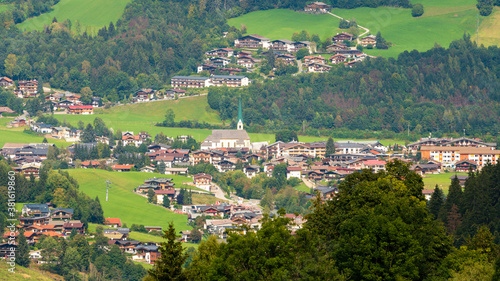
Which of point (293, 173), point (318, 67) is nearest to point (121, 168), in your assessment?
point (293, 173)

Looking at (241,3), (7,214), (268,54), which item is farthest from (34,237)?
(241,3)

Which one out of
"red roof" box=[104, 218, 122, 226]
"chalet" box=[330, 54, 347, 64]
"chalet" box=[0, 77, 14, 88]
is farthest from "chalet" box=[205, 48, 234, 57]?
"red roof" box=[104, 218, 122, 226]

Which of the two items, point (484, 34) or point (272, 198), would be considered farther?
point (484, 34)

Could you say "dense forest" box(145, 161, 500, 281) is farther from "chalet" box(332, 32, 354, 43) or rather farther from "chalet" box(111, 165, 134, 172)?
"chalet" box(332, 32, 354, 43)

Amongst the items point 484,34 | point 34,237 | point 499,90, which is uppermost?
point 484,34

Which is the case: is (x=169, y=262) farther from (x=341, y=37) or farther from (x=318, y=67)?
(x=341, y=37)

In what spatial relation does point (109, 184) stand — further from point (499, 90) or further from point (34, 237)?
point (499, 90)

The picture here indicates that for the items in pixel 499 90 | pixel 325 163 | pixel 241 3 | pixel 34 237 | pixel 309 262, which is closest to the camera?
pixel 309 262

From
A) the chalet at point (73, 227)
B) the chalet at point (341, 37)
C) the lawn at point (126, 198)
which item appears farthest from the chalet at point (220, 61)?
the chalet at point (73, 227)
